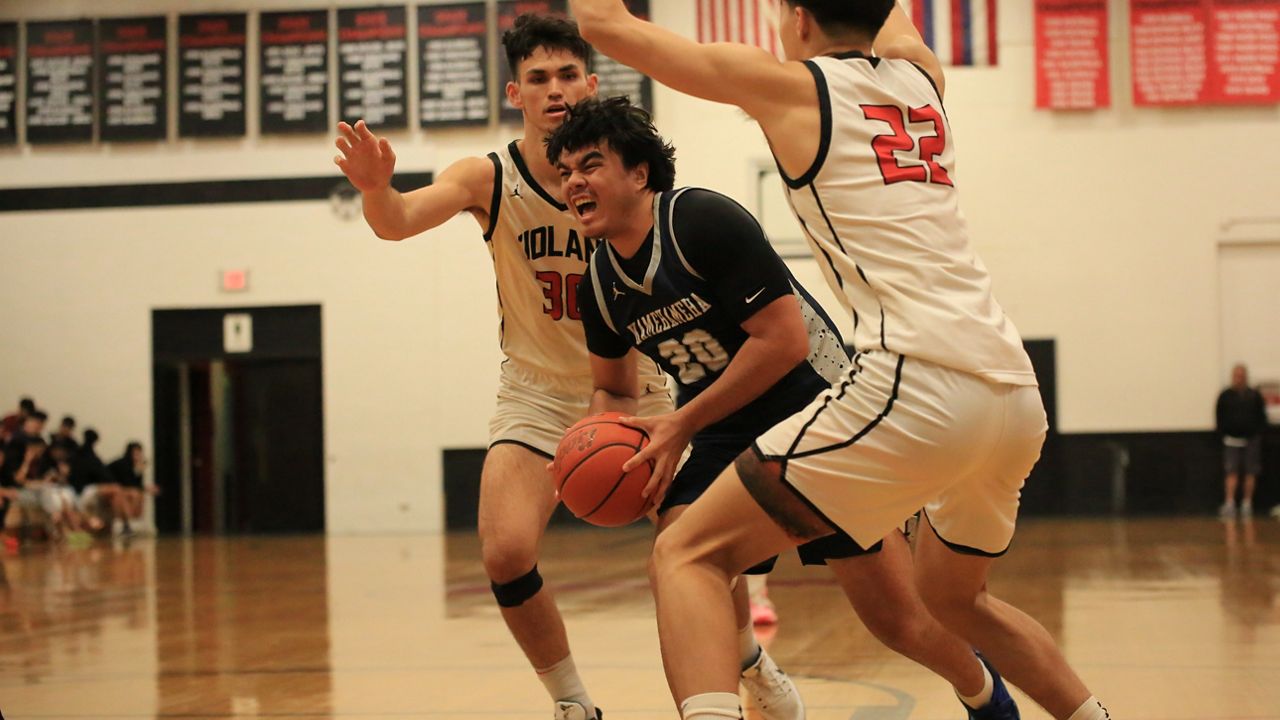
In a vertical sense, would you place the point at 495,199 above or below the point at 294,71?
below

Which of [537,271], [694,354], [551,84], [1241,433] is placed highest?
[551,84]

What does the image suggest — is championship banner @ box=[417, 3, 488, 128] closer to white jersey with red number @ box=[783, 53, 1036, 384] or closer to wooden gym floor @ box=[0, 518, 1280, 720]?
wooden gym floor @ box=[0, 518, 1280, 720]

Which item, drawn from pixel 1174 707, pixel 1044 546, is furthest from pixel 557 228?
pixel 1044 546

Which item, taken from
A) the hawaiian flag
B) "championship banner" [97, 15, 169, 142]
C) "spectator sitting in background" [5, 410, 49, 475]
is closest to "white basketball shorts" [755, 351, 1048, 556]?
the hawaiian flag

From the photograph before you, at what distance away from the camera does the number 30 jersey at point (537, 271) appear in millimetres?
4316

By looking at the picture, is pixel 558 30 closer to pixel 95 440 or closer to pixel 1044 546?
pixel 1044 546

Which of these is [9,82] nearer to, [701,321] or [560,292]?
[560,292]

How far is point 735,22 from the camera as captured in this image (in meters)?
15.0

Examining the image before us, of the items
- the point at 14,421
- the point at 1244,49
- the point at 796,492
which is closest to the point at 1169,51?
the point at 1244,49

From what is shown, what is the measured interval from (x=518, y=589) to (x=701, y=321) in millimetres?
1148

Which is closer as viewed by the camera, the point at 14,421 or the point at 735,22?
the point at 735,22

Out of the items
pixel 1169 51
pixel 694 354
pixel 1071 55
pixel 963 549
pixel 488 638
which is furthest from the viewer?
pixel 1071 55

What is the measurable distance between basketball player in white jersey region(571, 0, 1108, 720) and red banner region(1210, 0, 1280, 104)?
45.0 ft

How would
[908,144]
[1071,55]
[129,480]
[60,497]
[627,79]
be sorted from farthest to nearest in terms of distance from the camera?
1. [129,480]
2. [627,79]
3. [1071,55]
4. [60,497]
5. [908,144]
